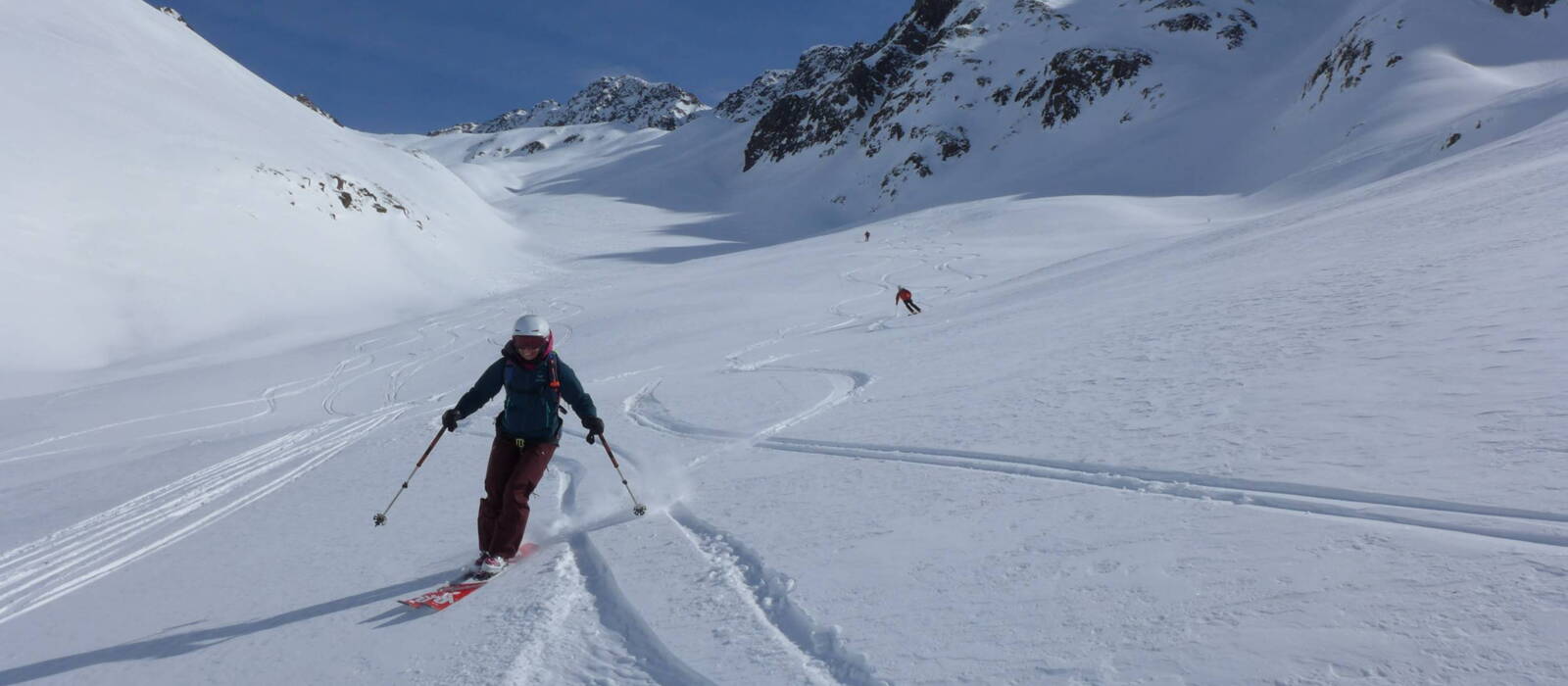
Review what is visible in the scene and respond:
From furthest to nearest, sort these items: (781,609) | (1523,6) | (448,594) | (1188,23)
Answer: (1188,23) → (1523,6) → (448,594) → (781,609)

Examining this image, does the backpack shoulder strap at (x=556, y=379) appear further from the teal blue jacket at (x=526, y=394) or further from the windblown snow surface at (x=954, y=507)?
the windblown snow surface at (x=954, y=507)

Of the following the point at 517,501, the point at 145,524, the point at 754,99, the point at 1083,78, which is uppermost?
the point at 754,99

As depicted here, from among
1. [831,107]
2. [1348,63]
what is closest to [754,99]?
[831,107]

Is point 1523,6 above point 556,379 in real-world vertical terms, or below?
above

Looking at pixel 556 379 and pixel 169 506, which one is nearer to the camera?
pixel 556 379

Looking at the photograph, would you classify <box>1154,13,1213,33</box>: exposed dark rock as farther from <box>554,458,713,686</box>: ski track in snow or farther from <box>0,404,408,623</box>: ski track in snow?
<box>554,458,713,686</box>: ski track in snow

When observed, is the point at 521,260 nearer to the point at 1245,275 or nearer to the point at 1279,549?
the point at 1245,275

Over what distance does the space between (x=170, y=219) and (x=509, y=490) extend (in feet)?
86.4

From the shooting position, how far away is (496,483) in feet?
17.5

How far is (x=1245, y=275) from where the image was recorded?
11.4 meters

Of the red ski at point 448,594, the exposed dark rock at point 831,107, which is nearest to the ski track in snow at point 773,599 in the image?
the red ski at point 448,594

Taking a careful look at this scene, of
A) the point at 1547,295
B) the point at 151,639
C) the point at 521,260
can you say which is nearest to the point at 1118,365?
the point at 1547,295

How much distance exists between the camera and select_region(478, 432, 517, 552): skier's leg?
5.20 meters

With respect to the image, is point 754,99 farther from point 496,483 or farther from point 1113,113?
point 496,483
